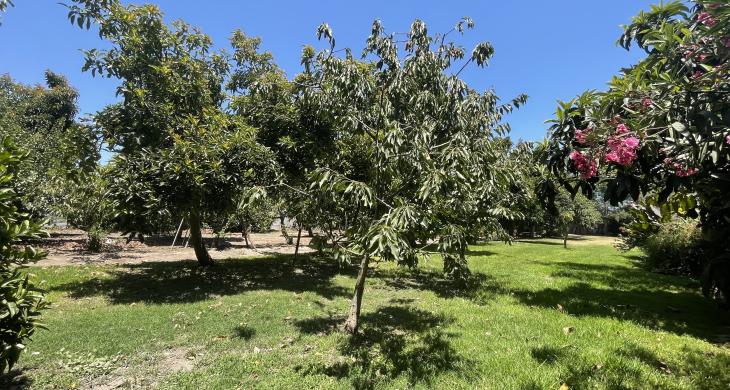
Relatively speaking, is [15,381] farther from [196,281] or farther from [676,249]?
[676,249]

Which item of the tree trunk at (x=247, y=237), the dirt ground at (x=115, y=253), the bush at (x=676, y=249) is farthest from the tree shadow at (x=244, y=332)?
the bush at (x=676, y=249)

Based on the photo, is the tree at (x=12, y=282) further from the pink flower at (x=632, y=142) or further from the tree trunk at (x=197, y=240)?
the tree trunk at (x=197, y=240)

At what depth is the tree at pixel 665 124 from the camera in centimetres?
→ 322

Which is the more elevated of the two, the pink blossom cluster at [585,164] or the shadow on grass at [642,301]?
the pink blossom cluster at [585,164]

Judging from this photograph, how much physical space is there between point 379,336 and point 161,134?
26.2 feet

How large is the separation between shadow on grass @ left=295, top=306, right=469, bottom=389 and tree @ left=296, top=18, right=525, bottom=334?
2.04ft

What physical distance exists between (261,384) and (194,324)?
10.7 feet

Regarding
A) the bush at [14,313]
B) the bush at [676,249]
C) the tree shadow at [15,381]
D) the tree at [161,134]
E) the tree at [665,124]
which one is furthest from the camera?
the bush at [676,249]

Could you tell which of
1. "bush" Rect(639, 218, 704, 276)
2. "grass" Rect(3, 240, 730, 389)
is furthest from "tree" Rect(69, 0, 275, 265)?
"bush" Rect(639, 218, 704, 276)

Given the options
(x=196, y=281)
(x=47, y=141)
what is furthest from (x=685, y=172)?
(x=47, y=141)

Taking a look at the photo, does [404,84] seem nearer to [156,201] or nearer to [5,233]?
[5,233]

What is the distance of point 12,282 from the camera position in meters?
3.99

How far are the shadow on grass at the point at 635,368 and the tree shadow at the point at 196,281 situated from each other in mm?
6117

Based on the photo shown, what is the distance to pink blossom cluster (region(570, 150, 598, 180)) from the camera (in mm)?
4135
